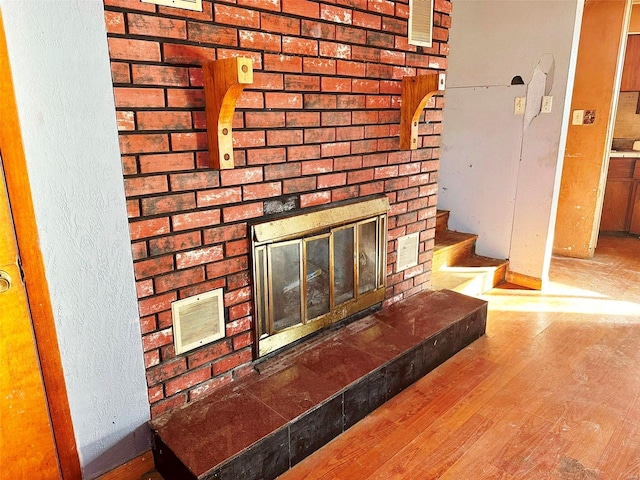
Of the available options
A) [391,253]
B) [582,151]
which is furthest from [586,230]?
[391,253]

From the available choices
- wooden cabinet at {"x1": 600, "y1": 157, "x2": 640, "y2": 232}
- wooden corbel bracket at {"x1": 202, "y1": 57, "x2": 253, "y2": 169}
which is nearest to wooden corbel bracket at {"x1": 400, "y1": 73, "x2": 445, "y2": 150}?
wooden corbel bracket at {"x1": 202, "y1": 57, "x2": 253, "y2": 169}

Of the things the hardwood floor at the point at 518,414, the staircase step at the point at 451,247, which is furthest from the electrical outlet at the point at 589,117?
the hardwood floor at the point at 518,414

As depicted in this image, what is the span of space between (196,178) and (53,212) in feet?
1.46

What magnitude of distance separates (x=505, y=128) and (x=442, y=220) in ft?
2.71

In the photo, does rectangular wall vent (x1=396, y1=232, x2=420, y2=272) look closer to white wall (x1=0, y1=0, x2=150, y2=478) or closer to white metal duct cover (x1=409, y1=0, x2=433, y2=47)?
white metal duct cover (x1=409, y1=0, x2=433, y2=47)

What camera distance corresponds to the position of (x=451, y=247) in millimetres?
3312

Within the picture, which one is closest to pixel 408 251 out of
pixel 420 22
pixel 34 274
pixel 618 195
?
pixel 420 22

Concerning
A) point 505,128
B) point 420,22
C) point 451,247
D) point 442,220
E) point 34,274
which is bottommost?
point 451,247

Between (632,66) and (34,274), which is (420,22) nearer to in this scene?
(34,274)

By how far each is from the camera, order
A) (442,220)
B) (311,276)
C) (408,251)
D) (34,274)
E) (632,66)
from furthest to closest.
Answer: (632,66)
(442,220)
(408,251)
(311,276)
(34,274)

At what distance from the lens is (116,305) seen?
1.43 metres

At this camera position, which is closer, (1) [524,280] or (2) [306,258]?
(2) [306,258]

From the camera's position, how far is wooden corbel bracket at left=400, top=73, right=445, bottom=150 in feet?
6.79

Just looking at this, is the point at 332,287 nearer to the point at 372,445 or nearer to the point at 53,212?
the point at 372,445
